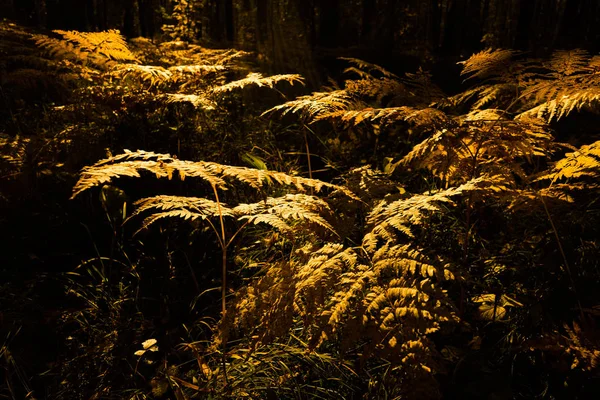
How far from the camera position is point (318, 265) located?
5.36 feet

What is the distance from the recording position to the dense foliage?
1.56 meters

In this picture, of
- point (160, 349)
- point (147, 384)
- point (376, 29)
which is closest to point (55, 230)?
point (160, 349)

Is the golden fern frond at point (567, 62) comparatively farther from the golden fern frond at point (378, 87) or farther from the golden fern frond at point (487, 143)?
the golden fern frond at point (378, 87)

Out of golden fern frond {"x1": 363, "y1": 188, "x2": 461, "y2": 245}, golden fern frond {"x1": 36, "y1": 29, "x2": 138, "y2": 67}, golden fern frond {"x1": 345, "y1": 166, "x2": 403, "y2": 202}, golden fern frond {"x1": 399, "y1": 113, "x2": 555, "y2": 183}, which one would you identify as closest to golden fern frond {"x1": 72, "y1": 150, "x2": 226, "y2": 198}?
golden fern frond {"x1": 363, "y1": 188, "x2": 461, "y2": 245}

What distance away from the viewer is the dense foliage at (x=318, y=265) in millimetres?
1563

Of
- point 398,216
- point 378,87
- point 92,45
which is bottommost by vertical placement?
point 398,216

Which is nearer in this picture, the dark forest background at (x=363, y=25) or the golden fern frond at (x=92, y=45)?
the golden fern frond at (x=92, y=45)

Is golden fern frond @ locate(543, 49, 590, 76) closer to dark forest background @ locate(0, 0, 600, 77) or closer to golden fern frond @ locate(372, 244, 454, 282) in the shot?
golden fern frond @ locate(372, 244, 454, 282)

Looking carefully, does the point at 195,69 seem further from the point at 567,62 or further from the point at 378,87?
the point at 567,62

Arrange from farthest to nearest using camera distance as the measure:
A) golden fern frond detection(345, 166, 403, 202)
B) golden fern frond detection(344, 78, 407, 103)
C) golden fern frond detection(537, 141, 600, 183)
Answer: golden fern frond detection(344, 78, 407, 103)
golden fern frond detection(345, 166, 403, 202)
golden fern frond detection(537, 141, 600, 183)

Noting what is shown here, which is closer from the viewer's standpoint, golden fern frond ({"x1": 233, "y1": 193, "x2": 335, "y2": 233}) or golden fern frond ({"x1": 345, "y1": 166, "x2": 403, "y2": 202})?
golden fern frond ({"x1": 233, "y1": 193, "x2": 335, "y2": 233})

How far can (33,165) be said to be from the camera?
296cm

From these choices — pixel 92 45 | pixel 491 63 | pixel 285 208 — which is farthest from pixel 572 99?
pixel 92 45

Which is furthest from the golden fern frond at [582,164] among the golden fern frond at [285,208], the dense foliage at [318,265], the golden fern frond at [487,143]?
the golden fern frond at [285,208]
